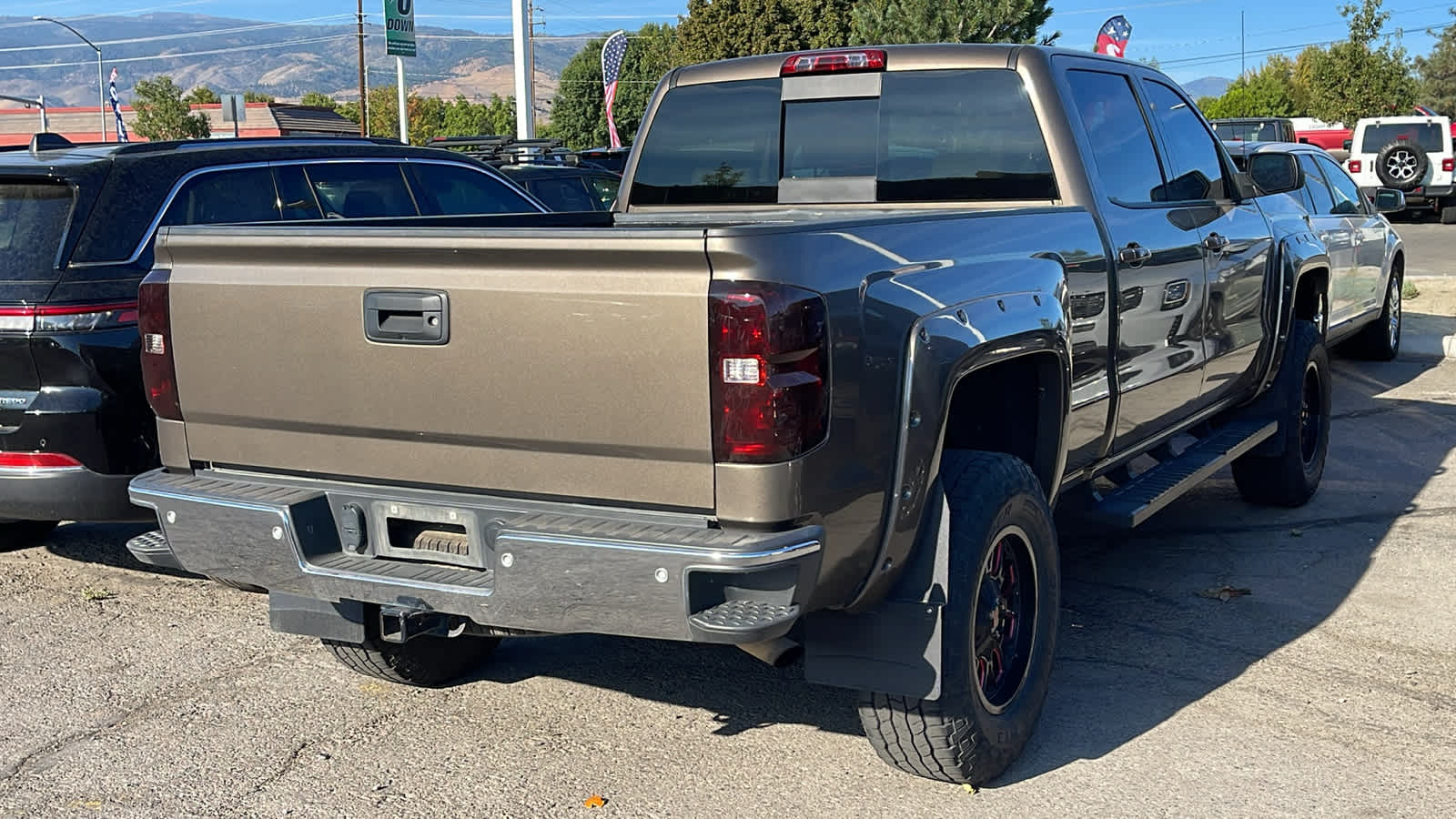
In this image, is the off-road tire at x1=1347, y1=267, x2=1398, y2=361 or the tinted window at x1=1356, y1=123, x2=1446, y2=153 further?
the tinted window at x1=1356, y1=123, x2=1446, y2=153

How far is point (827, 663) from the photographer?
3711 millimetres

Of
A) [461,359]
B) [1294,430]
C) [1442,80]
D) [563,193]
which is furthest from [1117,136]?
[1442,80]

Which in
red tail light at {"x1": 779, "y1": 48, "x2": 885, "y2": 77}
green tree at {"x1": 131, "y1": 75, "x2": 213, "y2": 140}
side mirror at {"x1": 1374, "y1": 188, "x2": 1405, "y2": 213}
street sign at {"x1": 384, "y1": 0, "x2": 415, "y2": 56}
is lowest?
side mirror at {"x1": 1374, "y1": 188, "x2": 1405, "y2": 213}

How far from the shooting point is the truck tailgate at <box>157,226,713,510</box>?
3217 millimetres

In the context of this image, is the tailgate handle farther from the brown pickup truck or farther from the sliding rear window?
the sliding rear window

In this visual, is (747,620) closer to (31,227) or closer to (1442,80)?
(31,227)

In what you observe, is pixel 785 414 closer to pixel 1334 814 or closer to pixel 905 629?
pixel 905 629

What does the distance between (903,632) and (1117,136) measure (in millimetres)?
2458

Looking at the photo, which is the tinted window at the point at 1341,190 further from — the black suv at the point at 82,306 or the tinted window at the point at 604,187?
the black suv at the point at 82,306

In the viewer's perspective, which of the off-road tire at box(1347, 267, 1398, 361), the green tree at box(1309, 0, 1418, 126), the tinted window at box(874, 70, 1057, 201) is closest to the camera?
the tinted window at box(874, 70, 1057, 201)

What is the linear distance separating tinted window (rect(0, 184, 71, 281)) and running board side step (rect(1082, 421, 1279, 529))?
4.08m

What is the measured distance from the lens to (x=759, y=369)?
314 centimetres

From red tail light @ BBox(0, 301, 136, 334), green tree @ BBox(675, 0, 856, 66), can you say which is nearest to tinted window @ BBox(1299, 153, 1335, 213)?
red tail light @ BBox(0, 301, 136, 334)

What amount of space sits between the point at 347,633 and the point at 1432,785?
9.84ft
